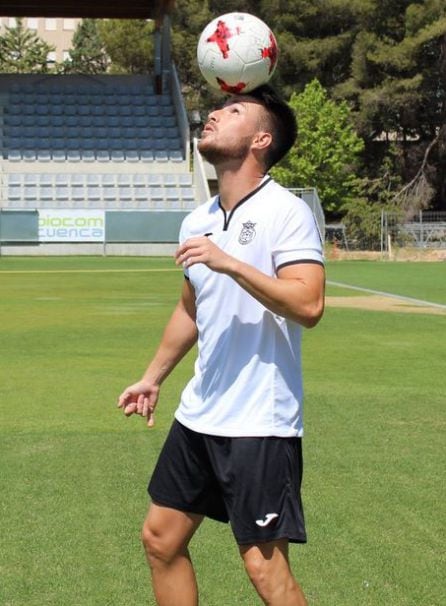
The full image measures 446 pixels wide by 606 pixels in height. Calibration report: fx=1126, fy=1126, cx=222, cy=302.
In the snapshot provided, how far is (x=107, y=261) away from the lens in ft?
121

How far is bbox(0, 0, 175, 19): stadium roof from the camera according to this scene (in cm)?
4519

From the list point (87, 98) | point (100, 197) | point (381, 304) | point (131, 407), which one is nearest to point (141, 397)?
point (131, 407)

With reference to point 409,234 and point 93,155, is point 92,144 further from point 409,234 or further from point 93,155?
point 409,234

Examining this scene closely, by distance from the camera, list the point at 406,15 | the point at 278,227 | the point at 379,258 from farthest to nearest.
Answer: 1. the point at 406,15
2. the point at 379,258
3. the point at 278,227

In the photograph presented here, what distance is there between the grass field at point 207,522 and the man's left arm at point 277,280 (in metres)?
1.70

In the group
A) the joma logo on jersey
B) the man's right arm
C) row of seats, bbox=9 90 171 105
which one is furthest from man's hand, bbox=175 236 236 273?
row of seats, bbox=9 90 171 105

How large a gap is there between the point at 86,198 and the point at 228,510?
3964cm

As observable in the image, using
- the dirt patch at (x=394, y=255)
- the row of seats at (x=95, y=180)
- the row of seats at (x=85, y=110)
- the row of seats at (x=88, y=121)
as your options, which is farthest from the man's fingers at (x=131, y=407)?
the row of seats at (x=85, y=110)

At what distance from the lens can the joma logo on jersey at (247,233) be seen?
11.9 feet

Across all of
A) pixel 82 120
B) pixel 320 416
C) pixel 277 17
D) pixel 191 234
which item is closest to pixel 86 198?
pixel 82 120

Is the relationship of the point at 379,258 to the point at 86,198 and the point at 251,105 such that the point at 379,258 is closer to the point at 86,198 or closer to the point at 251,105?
the point at 86,198

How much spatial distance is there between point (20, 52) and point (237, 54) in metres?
100

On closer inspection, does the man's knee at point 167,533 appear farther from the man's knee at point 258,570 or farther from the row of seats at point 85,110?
the row of seats at point 85,110

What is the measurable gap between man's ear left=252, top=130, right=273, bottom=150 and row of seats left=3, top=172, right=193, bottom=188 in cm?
3983
